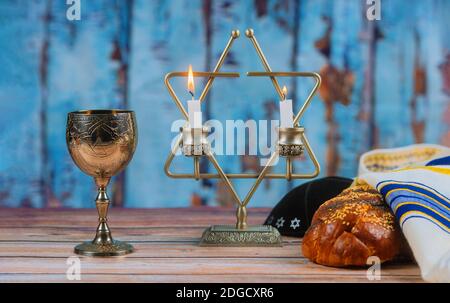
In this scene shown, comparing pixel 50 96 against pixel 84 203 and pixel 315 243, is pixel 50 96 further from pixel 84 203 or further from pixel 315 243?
pixel 315 243

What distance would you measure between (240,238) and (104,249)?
0.24m

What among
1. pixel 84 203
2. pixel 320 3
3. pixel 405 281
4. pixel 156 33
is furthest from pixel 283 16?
pixel 405 281

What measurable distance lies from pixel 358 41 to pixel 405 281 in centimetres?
102

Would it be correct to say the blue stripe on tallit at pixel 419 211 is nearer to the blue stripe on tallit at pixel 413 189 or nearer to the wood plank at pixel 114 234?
the blue stripe on tallit at pixel 413 189

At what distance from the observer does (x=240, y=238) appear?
4.74 ft

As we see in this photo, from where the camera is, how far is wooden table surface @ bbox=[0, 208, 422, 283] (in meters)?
1.21

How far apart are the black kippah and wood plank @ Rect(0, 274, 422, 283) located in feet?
1.05

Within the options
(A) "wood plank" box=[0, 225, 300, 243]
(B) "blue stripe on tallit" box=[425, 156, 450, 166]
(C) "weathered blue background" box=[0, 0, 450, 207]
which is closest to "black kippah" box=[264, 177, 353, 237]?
(A) "wood plank" box=[0, 225, 300, 243]

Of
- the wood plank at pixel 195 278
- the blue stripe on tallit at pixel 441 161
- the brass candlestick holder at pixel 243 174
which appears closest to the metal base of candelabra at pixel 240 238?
the brass candlestick holder at pixel 243 174

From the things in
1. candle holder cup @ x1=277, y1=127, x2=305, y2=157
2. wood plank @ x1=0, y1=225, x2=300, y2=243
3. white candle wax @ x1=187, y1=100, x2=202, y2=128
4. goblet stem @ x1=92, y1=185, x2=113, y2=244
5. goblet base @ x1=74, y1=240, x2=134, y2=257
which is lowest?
wood plank @ x1=0, y1=225, x2=300, y2=243

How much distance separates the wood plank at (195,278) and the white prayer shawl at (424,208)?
0.14 feet

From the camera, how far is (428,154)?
1774 mm

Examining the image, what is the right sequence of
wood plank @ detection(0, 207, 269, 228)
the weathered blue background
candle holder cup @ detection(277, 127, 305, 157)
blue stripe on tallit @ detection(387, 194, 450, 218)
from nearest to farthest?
blue stripe on tallit @ detection(387, 194, 450, 218) → candle holder cup @ detection(277, 127, 305, 157) → wood plank @ detection(0, 207, 269, 228) → the weathered blue background

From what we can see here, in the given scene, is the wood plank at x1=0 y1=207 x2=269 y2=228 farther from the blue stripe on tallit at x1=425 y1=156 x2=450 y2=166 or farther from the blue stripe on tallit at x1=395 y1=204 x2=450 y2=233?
Result: the blue stripe on tallit at x1=395 y1=204 x2=450 y2=233
